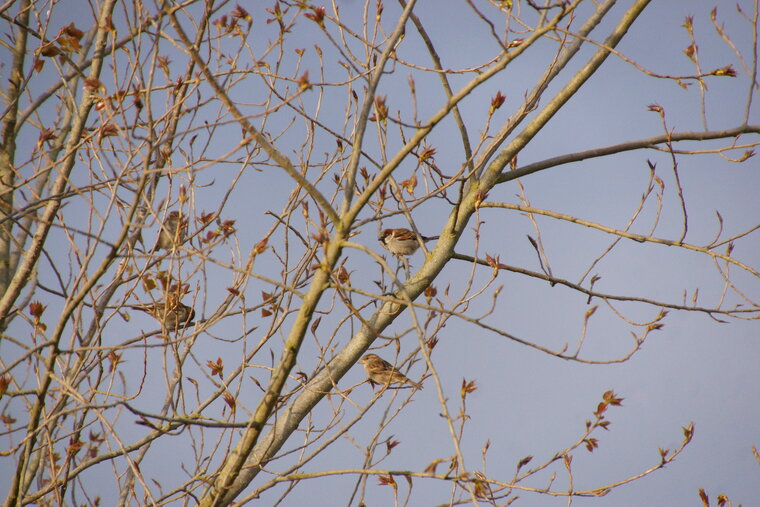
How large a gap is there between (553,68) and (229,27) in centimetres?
207

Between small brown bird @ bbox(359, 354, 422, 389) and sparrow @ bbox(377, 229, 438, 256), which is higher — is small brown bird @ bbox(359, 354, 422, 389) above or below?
below

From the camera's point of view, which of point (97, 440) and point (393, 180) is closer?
point (393, 180)

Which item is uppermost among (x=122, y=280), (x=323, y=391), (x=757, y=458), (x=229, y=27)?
(x=229, y=27)

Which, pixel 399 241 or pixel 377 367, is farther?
pixel 399 241

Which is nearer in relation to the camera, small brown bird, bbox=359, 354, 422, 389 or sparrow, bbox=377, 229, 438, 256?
small brown bird, bbox=359, 354, 422, 389

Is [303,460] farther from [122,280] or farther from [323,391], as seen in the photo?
[122,280]

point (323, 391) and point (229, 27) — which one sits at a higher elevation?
point (229, 27)

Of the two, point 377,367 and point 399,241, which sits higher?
point 399,241

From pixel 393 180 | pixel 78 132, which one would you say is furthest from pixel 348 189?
pixel 78 132

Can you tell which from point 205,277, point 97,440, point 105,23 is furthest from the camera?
point 97,440

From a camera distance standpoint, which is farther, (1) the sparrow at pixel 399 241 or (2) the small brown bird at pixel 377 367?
(1) the sparrow at pixel 399 241

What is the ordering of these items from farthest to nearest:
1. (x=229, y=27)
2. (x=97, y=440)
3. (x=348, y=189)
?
(x=97, y=440)
(x=229, y=27)
(x=348, y=189)

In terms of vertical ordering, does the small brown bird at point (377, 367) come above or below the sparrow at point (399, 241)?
below

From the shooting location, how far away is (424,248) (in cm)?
427
